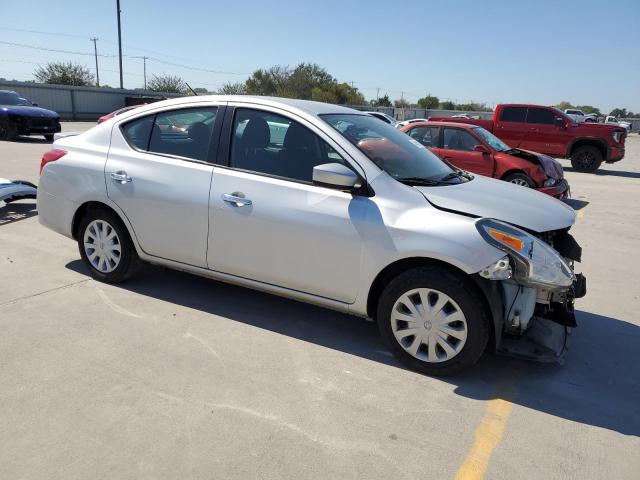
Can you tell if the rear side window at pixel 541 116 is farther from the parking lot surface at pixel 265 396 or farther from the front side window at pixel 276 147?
the front side window at pixel 276 147

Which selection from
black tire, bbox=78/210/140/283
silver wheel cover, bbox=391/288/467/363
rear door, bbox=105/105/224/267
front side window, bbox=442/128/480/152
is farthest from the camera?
front side window, bbox=442/128/480/152

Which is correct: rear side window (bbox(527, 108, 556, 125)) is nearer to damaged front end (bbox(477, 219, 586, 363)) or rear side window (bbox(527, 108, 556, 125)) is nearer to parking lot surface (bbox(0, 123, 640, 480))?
parking lot surface (bbox(0, 123, 640, 480))

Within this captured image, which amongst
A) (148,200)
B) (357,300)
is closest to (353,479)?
(357,300)

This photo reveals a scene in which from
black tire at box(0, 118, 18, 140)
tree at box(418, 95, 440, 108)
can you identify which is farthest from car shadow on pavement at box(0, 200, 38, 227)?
tree at box(418, 95, 440, 108)

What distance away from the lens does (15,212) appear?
7.55m

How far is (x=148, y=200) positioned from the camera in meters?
4.34

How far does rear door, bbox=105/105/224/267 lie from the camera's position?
4.16 metres

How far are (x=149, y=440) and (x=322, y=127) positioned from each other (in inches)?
91.9

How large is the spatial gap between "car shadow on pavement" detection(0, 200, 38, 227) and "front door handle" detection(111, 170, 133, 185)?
3.46 m

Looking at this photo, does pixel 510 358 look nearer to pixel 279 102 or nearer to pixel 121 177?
pixel 279 102

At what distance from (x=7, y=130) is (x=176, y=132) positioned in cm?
1621

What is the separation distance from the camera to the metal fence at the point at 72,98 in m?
32.8

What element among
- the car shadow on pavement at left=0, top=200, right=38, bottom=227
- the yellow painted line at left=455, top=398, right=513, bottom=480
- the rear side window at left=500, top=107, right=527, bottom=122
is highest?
the rear side window at left=500, top=107, right=527, bottom=122

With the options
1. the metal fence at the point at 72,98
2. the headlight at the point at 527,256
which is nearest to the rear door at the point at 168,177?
the headlight at the point at 527,256
